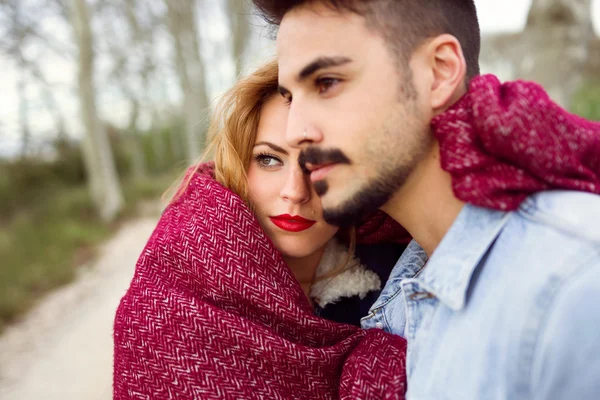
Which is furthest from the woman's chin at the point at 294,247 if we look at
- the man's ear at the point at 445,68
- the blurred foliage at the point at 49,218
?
the blurred foliage at the point at 49,218

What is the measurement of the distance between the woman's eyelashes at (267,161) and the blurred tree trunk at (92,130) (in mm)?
8894

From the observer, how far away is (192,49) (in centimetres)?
1039

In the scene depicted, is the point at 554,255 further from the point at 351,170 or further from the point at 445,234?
the point at 351,170

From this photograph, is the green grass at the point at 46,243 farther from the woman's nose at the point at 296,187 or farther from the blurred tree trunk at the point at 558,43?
the blurred tree trunk at the point at 558,43

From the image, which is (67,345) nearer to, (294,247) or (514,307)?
(294,247)

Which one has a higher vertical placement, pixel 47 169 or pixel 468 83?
pixel 468 83

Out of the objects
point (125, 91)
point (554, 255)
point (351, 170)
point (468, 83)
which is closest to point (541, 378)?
point (554, 255)

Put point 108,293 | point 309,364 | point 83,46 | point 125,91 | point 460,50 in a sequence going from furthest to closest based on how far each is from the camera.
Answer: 1. point 125,91
2. point 83,46
3. point 108,293
4. point 309,364
5. point 460,50

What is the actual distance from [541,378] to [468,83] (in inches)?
38.9

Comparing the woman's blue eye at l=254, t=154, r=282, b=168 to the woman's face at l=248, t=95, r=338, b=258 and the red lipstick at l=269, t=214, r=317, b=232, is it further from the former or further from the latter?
the red lipstick at l=269, t=214, r=317, b=232

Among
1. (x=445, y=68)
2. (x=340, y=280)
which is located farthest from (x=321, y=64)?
(x=340, y=280)

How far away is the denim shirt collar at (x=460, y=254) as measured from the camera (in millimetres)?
1397

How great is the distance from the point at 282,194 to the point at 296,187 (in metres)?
0.08

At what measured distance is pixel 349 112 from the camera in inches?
60.5
